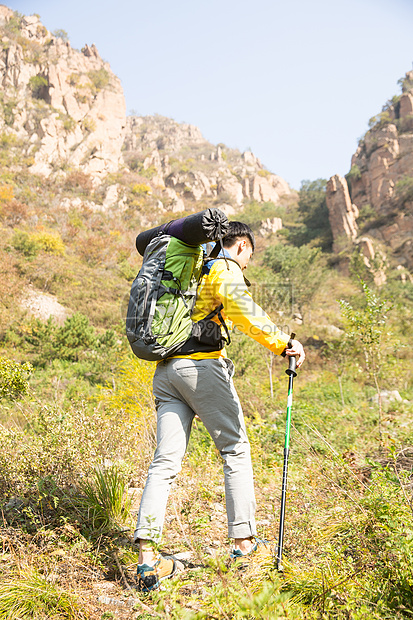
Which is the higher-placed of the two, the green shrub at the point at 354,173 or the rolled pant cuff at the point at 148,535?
the green shrub at the point at 354,173

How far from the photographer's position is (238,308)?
5.55 ft

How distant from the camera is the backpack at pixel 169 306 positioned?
5.44 ft

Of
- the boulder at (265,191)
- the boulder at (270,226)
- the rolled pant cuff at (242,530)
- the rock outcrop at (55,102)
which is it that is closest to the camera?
Result: the rolled pant cuff at (242,530)

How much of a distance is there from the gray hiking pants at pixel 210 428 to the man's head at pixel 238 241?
0.60 m

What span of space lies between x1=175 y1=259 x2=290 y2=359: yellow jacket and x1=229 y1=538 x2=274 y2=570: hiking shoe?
883mm

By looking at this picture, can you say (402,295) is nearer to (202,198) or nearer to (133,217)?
(133,217)

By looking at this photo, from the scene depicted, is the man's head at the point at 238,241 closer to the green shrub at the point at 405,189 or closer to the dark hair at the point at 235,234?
the dark hair at the point at 235,234

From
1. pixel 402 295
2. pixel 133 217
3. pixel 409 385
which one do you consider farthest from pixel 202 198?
pixel 409 385

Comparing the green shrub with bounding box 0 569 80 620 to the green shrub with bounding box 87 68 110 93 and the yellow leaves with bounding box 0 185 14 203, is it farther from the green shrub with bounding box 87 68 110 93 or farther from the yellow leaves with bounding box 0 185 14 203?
the green shrub with bounding box 87 68 110 93

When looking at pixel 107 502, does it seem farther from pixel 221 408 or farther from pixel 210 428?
pixel 221 408

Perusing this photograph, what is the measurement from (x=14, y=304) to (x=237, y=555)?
12216mm

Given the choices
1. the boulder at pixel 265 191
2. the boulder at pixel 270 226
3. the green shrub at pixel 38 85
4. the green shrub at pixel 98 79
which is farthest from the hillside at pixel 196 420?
the boulder at pixel 265 191

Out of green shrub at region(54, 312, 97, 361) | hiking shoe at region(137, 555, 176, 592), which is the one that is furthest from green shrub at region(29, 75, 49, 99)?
hiking shoe at region(137, 555, 176, 592)

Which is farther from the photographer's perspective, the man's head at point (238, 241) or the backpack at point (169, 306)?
the man's head at point (238, 241)
